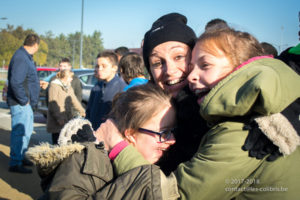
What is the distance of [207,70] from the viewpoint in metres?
1.45

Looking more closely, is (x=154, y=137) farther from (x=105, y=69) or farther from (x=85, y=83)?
(x=85, y=83)

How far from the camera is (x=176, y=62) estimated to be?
6.04 feet

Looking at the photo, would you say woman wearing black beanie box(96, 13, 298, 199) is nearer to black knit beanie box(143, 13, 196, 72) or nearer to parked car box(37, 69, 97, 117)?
black knit beanie box(143, 13, 196, 72)

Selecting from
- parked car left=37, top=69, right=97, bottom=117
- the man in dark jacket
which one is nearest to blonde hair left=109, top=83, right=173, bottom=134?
the man in dark jacket

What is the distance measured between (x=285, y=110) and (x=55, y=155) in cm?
107

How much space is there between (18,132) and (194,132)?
4757 millimetres

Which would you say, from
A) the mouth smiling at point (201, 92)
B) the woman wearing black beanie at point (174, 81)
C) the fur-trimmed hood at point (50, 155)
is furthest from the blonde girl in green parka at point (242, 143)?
the fur-trimmed hood at point (50, 155)

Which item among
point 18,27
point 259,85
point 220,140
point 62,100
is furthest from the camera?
point 18,27

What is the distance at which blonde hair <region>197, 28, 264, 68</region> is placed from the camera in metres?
1.40

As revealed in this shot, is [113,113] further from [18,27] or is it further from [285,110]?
[18,27]

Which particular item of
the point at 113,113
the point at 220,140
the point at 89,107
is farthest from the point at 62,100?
the point at 220,140

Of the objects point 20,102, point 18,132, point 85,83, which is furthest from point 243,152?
point 85,83

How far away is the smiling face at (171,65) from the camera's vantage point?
182 centimetres

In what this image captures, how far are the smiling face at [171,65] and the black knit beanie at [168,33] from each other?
4cm
